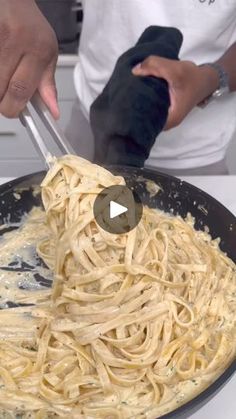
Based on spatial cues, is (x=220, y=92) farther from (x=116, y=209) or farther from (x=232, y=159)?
(x=232, y=159)

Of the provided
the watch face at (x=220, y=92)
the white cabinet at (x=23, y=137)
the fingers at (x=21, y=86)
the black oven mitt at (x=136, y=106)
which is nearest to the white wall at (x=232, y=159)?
the white cabinet at (x=23, y=137)

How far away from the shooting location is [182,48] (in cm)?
136

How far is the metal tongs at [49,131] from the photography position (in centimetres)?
93

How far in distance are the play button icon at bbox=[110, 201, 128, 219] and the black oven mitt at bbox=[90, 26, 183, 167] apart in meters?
0.25

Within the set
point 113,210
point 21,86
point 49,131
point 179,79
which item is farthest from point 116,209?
point 179,79

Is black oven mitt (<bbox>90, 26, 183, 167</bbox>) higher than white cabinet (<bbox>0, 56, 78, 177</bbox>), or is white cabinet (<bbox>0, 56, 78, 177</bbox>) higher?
black oven mitt (<bbox>90, 26, 183, 167</bbox>)

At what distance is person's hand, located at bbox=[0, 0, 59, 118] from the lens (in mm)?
1009

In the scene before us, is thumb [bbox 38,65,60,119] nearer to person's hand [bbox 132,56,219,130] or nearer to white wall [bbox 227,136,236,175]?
person's hand [bbox 132,56,219,130]

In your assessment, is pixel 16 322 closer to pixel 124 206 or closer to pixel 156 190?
pixel 124 206

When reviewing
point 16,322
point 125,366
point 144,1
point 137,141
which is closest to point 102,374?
point 125,366

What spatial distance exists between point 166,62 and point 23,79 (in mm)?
285

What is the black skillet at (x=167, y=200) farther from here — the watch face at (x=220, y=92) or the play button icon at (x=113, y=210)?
the watch face at (x=220, y=92)

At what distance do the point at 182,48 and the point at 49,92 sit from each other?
0.41 meters

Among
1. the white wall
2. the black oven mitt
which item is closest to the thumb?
the black oven mitt
